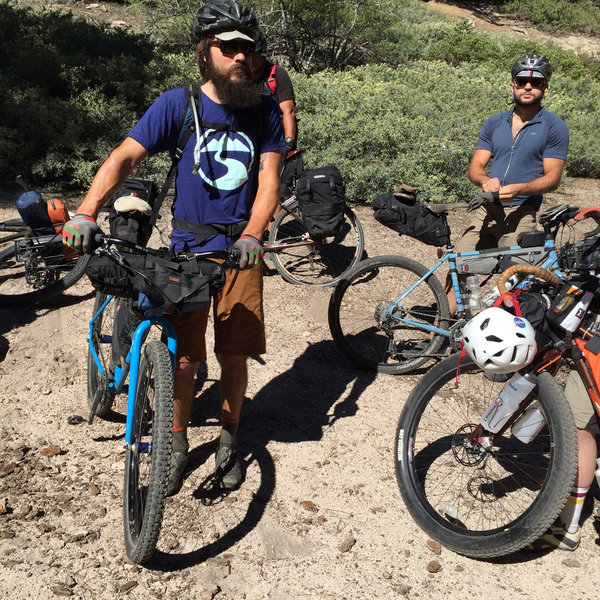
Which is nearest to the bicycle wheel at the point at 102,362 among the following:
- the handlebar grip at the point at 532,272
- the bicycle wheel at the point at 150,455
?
the bicycle wheel at the point at 150,455

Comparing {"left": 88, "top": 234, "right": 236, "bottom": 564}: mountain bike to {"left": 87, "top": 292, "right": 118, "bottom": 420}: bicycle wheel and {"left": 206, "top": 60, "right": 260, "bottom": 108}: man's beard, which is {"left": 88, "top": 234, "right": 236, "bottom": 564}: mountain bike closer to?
{"left": 87, "top": 292, "right": 118, "bottom": 420}: bicycle wheel

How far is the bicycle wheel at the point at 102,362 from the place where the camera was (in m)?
3.96

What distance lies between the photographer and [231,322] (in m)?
3.67

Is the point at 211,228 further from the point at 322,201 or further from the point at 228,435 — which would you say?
the point at 322,201

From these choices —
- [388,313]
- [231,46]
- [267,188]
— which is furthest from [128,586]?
[388,313]

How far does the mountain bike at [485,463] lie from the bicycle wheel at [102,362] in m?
1.74

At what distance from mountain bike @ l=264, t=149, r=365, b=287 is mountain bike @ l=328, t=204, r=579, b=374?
3.89ft

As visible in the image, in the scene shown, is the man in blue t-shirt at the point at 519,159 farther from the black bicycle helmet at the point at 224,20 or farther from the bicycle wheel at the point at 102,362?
the bicycle wheel at the point at 102,362

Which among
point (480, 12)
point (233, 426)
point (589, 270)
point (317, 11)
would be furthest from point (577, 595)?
point (480, 12)

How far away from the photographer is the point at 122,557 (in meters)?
3.27

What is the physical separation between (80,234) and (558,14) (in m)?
25.5

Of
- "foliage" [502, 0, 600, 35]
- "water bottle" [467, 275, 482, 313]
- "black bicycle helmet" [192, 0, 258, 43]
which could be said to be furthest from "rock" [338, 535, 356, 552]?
"foliage" [502, 0, 600, 35]

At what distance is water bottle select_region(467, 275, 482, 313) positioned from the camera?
15.1 feet

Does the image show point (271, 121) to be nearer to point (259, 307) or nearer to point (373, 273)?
point (259, 307)
